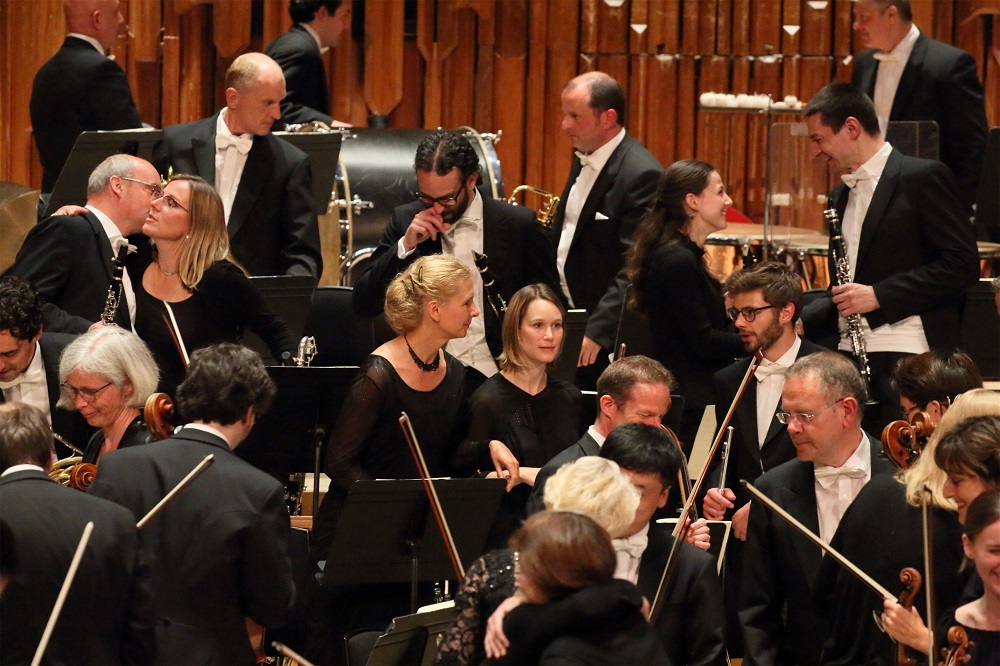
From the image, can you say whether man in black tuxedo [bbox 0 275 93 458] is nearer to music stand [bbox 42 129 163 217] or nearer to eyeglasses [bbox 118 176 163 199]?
eyeglasses [bbox 118 176 163 199]

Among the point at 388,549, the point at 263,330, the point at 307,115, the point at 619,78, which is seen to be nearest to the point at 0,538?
the point at 388,549

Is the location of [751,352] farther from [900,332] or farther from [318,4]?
[318,4]

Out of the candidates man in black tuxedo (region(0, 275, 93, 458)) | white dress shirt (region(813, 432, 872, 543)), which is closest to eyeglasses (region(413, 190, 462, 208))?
man in black tuxedo (region(0, 275, 93, 458))

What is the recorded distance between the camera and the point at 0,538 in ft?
9.08

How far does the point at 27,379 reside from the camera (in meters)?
4.17

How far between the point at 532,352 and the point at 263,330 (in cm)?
86

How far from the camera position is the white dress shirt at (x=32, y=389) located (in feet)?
13.7

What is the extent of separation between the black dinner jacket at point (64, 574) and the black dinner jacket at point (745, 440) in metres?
1.87

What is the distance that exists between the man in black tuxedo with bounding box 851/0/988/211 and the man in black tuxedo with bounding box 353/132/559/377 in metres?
1.99

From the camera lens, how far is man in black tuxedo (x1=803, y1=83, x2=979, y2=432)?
4785 mm

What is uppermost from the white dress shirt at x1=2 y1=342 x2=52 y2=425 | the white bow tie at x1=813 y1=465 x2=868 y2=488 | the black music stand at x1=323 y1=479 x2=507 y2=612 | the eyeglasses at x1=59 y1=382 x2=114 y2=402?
the eyeglasses at x1=59 y1=382 x2=114 y2=402

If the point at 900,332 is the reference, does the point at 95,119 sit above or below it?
above

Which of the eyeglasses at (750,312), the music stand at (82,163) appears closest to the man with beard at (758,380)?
the eyeglasses at (750,312)

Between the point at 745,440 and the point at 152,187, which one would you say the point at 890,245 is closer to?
the point at 745,440
